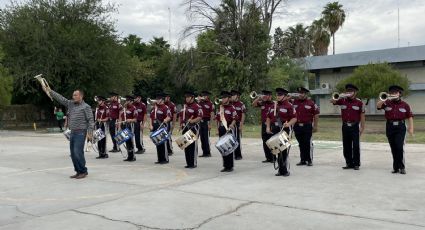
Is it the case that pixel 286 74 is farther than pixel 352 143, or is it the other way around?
pixel 286 74

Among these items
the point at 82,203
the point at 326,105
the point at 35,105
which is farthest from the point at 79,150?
the point at 326,105

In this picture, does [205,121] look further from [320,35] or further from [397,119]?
[320,35]

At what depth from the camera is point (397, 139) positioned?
1030 centimetres

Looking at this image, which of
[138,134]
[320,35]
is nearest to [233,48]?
[138,134]

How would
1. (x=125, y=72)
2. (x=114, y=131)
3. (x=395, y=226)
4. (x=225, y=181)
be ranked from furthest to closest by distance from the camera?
(x=125, y=72)
(x=114, y=131)
(x=225, y=181)
(x=395, y=226)

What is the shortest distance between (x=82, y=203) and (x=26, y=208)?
86cm

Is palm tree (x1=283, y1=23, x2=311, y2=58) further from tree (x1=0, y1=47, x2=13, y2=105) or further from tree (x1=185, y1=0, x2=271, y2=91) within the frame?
tree (x1=0, y1=47, x2=13, y2=105)

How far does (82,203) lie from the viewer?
801cm

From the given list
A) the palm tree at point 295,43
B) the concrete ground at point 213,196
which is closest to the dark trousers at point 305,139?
the concrete ground at point 213,196

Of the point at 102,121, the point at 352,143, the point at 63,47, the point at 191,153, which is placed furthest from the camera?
the point at 63,47

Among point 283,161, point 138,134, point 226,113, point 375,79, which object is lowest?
point 283,161

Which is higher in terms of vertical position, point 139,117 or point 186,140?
point 139,117

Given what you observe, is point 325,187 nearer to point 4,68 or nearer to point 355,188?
point 355,188

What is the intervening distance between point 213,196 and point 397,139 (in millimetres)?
4416
